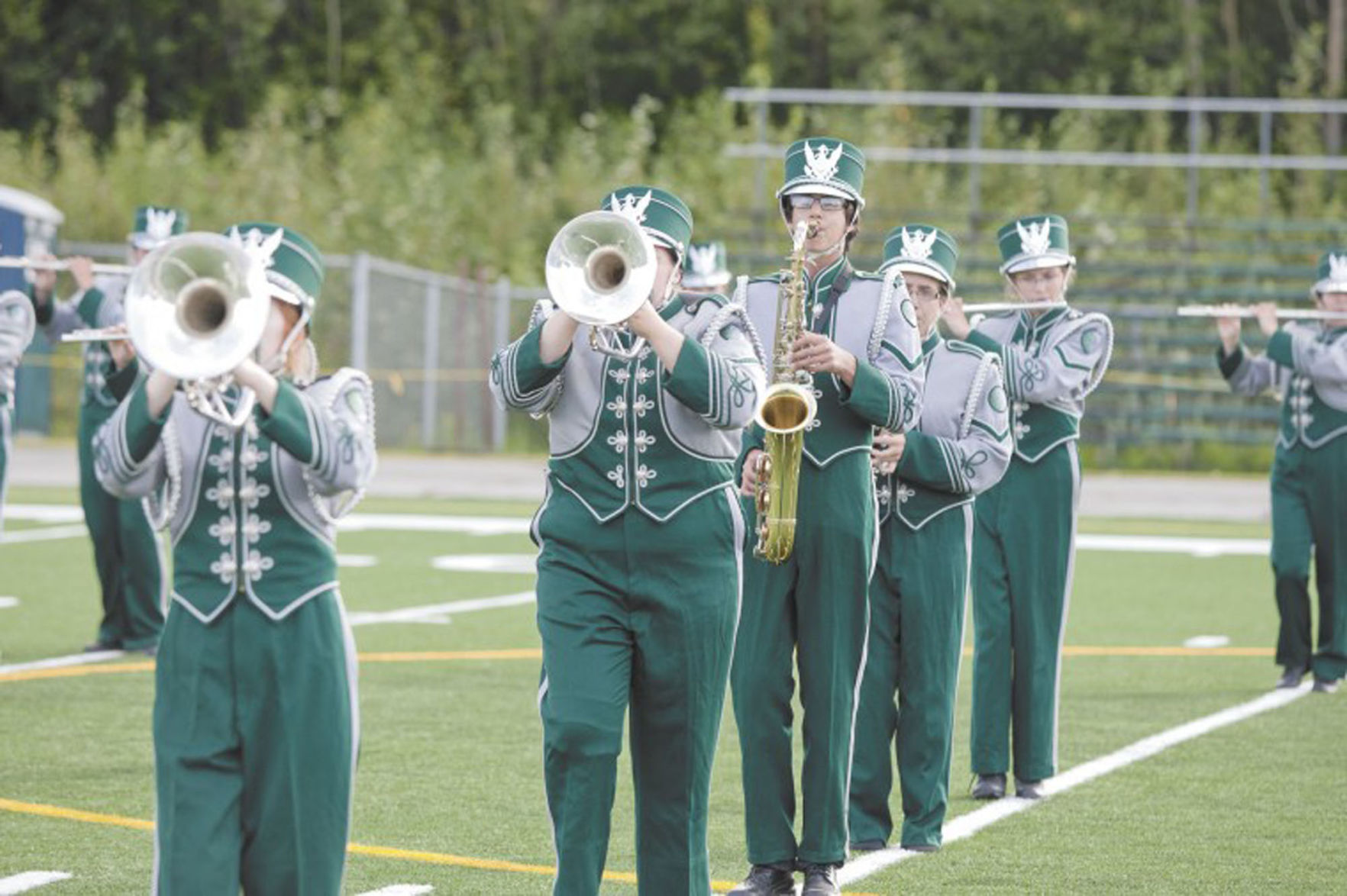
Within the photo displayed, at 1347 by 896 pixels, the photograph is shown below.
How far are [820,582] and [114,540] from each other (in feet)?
20.7

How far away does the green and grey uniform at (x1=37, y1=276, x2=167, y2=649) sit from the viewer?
487 inches

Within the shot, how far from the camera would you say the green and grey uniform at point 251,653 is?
17.3 ft

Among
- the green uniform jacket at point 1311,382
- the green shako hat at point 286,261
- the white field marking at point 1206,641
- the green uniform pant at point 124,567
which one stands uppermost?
the green shako hat at point 286,261

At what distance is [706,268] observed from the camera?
13.1 meters

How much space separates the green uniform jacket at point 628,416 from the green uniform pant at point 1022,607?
2985mm

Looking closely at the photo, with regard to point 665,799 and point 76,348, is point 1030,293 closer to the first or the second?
point 665,799

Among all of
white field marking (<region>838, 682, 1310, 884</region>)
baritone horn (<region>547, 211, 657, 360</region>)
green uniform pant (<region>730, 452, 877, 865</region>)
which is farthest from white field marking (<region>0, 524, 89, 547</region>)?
baritone horn (<region>547, 211, 657, 360</region>)

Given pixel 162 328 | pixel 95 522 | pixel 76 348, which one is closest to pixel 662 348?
pixel 162 328

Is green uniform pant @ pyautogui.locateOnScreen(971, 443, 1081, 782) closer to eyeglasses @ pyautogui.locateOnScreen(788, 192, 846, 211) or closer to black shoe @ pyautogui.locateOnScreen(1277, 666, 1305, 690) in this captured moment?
eyeglasses @ pyautogui.locateOnScreen(788, 192, 846, 211)

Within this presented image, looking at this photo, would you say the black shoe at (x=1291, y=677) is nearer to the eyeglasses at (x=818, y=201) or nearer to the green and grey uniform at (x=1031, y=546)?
the green and grey uniform at (x=1031, y=546)

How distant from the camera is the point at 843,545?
23.6 feet

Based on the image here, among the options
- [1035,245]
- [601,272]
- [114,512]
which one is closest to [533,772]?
[1035,245]

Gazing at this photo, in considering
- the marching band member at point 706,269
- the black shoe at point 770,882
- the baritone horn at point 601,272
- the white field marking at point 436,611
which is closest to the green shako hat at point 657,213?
the baritone horn at point 601,272

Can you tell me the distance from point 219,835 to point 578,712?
118cm
